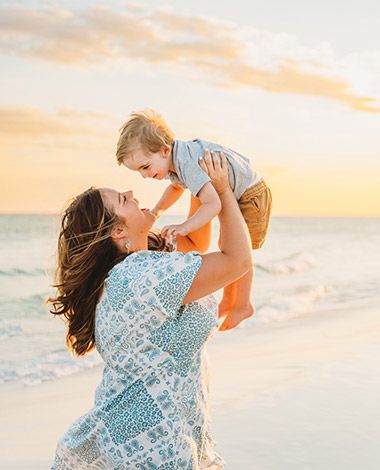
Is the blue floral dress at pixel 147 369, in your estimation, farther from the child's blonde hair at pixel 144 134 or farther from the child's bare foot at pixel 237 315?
the child's blonde hair at pixel 144 134

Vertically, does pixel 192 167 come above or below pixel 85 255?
above

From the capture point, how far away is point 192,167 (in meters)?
3.46

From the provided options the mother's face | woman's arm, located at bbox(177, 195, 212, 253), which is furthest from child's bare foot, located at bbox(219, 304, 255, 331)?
the mother's face

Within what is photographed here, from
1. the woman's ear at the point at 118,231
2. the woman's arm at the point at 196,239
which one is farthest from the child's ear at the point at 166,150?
the woman's ear at the point at 118,231

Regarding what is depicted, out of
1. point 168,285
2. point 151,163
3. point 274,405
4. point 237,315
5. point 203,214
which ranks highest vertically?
point 151,163

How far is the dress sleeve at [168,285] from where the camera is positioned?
2611 millimetres

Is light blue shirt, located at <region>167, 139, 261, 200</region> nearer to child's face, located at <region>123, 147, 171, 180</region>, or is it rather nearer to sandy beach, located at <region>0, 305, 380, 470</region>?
child's face, located at <region>123, 147, 171, 180</region>

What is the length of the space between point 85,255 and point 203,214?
651 millimetres

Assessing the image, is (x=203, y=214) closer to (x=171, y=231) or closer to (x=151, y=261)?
(x=171, y=231)

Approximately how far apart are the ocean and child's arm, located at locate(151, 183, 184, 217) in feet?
1.87

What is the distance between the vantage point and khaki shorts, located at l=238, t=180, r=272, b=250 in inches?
142

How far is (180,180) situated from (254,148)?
28403 mm

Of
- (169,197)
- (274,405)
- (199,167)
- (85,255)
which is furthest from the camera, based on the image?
(274,405)

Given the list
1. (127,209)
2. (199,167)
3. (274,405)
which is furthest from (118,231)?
(274,405)
